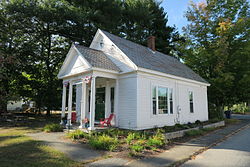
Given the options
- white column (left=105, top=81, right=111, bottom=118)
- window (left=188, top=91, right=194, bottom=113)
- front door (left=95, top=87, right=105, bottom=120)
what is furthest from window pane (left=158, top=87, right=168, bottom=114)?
front door (left=95, top=87, right=105, bottom=120)

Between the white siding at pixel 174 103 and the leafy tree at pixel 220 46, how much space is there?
3757 mm

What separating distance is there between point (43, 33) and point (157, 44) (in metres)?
16.0

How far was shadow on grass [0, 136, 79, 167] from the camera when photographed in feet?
15.9

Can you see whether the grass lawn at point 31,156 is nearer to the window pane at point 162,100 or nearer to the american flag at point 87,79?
the american flag at point 87,79

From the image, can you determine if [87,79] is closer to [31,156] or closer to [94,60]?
[94,60]

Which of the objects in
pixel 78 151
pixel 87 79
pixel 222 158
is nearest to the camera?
pixel 222 158

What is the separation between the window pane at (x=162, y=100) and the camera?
11.2m

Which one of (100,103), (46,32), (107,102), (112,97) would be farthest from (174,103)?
(46,32)

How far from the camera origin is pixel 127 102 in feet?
33.7

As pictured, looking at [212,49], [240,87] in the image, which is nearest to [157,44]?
[212,49]

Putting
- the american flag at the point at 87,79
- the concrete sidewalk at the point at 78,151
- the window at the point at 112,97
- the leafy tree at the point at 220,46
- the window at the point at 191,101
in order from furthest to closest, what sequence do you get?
the leafy tree at the point at 220,46, the window at the point at 191,101, the window at the point at 112,97, the american flag at the point at 87,79, the concrete sidewalk at the point at 78,151

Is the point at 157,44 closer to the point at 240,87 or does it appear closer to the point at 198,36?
the point at 198,36

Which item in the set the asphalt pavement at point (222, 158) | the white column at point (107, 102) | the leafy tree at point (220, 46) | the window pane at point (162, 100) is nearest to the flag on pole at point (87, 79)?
the white column at point (107, 102)

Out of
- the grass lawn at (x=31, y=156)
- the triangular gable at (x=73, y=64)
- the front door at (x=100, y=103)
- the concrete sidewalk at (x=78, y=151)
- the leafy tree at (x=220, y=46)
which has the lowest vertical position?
the concrete sidewalk at (x=78, y=151)
